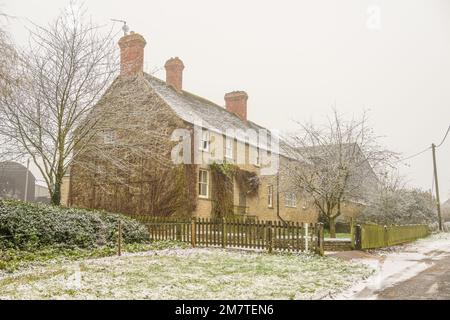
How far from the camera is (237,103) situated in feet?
117

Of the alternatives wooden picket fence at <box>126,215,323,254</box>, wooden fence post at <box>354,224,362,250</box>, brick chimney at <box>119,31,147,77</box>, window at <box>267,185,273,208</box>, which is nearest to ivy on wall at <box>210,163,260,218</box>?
window at <box>267,185,273,208</box>

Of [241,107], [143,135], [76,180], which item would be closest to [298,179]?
[143,135]

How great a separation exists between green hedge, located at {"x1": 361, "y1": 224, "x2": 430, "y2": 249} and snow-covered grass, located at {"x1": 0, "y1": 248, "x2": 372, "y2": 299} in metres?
4.96

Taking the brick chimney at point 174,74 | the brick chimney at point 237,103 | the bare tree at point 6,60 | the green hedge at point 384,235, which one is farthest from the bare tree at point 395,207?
the bare tree at point 6,60

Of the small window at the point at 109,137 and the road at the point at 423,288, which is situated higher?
the small window at the point at 109,137

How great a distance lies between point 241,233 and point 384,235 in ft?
26.5

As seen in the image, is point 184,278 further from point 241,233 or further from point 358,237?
point 358,237

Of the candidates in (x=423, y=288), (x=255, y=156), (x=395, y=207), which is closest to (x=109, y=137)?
(x=255, y=156)

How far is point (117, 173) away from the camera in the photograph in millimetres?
24062

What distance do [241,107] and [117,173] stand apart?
14776 millimetres

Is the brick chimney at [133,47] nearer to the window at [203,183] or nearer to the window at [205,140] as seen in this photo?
the window at [205,140]

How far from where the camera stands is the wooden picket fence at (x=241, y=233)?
563 inches

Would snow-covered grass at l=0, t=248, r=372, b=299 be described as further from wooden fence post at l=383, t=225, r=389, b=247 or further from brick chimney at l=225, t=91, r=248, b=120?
brick chimney at l=225, t=91, r=248, b=120

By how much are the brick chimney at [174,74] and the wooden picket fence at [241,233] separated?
12709 mm
